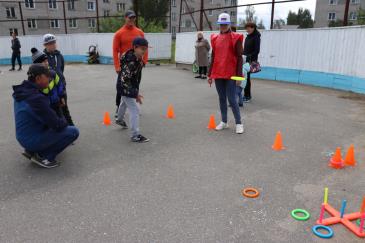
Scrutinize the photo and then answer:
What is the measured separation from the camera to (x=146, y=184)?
395 centimetres

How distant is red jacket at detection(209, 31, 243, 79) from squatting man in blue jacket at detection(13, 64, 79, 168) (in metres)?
2.72

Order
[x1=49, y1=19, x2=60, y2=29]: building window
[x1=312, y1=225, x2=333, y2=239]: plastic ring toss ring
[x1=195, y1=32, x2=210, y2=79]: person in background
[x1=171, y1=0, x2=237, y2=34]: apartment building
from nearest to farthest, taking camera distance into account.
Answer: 1. [x1=312, y1=225, x2=333, y2=239]: plastic ring toss ring
2. [x1=195, y1=32, x2=210, y2=79]: person in background
3. [x1=171, y1=0, x2=237, y2=34]: apartment building
4. [x1=49, y1=19, x2=60, y2=29]: building window

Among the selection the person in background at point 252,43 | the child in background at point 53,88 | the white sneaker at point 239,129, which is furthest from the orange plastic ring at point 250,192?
the person in background at point 252,43

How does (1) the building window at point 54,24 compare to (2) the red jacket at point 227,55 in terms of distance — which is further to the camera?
(1) the building window at point 54,24

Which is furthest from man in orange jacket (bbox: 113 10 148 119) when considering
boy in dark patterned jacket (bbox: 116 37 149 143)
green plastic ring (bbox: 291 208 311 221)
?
green plastic ring (bbox: 291 208 311 221)

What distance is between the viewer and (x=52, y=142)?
4.23 m

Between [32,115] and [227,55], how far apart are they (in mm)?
3282

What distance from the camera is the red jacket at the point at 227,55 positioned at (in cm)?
554

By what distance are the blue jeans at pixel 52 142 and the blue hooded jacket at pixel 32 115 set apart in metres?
0.05

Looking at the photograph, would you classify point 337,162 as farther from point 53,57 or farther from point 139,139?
point 53,57

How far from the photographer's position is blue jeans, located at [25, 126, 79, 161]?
419cm

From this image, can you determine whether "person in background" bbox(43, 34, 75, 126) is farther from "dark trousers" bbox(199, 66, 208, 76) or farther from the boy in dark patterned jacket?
"dark trousers" bbox(199, 66, 208, 76)

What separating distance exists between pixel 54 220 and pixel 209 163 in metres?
2.20

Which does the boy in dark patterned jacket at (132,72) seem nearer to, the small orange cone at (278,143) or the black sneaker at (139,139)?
the black sneaker at (139,139)
